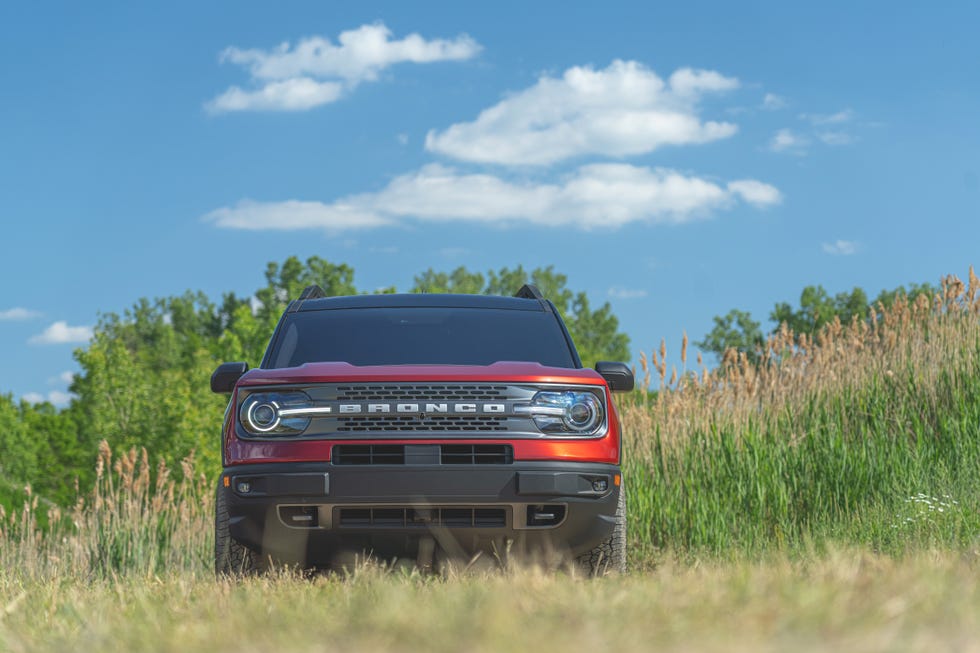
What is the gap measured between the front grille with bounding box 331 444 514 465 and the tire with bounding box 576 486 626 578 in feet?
2.77

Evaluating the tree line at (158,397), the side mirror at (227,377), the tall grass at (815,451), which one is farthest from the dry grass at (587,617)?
the tree line at (158,397)

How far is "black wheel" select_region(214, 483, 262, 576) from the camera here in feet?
20.7

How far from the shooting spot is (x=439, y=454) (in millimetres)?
6023

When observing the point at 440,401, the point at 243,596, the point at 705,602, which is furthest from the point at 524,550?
the point at 705,602

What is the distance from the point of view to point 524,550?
6.30m

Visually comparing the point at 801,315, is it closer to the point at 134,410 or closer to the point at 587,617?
the point at 134,410

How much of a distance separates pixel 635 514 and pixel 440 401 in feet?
13.6

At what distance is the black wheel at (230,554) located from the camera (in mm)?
6320

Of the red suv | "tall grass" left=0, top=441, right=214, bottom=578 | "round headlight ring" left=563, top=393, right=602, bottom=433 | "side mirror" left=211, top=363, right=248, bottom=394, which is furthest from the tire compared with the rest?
"tall grass" left=0, top=441, right=214, bottom=578

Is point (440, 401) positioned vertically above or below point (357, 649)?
above

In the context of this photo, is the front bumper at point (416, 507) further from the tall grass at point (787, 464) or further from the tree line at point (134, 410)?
Result: the tree line at point (134, 410)

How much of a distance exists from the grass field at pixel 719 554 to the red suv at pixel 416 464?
0.33 meters

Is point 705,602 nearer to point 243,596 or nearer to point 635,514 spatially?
point 243,596

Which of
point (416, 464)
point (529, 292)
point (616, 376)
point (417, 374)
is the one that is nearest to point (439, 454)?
point (416, 464)
